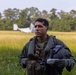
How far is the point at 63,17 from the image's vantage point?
309 feet

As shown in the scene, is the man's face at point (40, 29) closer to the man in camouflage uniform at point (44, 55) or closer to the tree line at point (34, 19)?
the man in camouflage uniform at point (44, 55)

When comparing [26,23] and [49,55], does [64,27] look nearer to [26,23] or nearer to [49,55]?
[26,23]

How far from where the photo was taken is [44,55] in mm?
3457

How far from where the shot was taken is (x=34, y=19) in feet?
307

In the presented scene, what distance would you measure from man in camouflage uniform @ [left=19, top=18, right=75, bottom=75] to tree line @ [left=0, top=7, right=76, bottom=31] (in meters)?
80.0

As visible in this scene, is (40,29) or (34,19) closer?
(40,29)

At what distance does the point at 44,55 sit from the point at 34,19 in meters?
90.2

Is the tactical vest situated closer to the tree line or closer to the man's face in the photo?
the man's face

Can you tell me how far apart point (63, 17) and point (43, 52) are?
9129 centimetres

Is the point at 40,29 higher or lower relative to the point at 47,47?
higher

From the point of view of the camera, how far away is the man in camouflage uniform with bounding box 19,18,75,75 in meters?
3.33

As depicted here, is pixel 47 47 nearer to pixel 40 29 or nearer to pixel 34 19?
pixel 40 29

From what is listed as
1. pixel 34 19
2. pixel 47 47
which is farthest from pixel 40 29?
pixel 34 19

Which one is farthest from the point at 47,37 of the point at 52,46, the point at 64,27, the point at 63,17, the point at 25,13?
the point at 25,13
